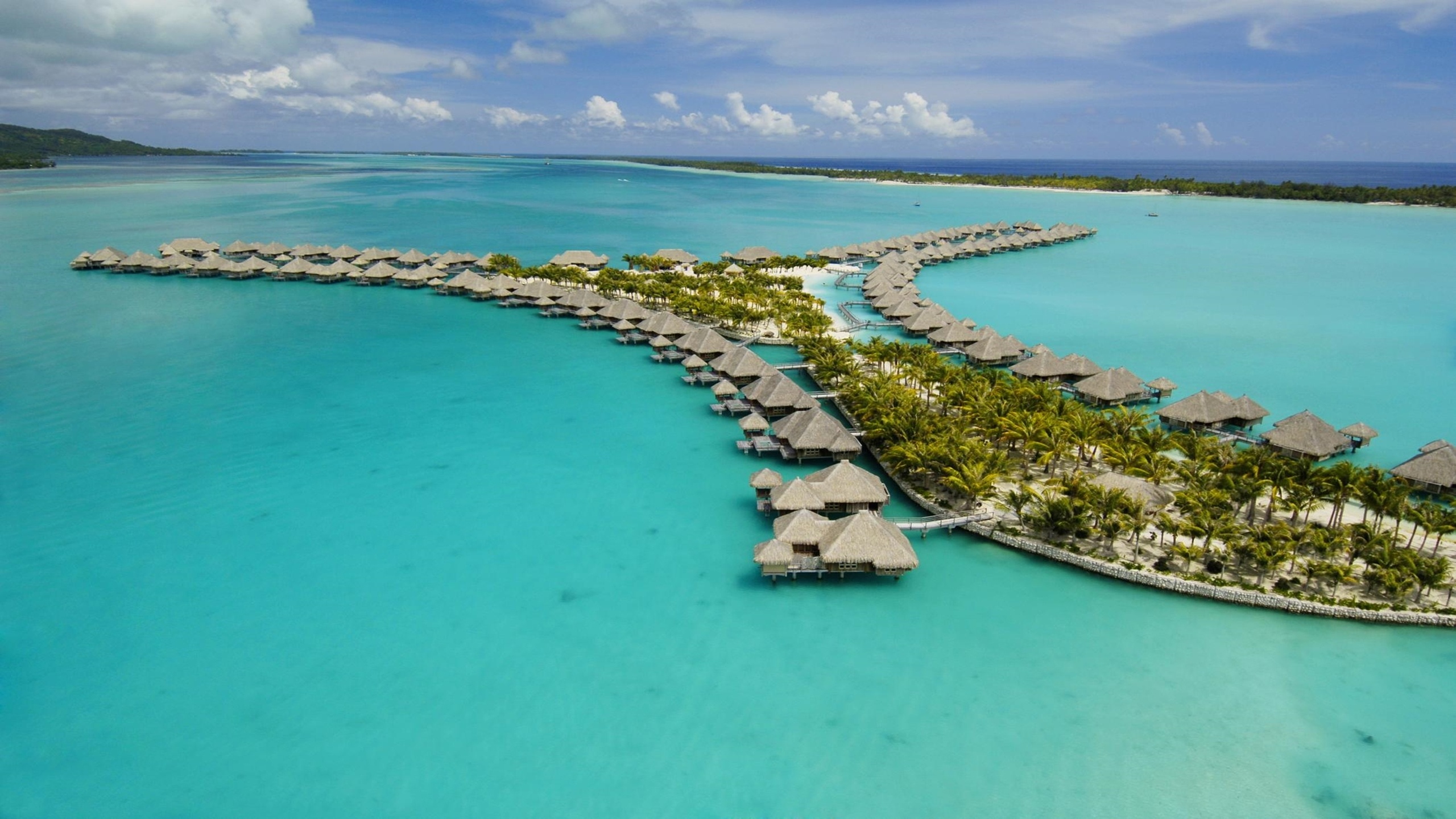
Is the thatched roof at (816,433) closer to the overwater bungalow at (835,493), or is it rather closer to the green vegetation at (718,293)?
the overwater bungalow at (835,493)

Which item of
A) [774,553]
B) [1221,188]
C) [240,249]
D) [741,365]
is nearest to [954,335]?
[741,365]

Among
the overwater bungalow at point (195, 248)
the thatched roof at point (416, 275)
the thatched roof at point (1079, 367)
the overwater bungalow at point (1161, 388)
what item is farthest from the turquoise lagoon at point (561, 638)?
the overwater bungalow at point (195, 248)

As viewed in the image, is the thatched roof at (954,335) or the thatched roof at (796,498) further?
the thatched roof at (954,335)

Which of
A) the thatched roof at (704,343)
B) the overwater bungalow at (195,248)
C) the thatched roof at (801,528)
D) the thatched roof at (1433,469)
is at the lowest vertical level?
the thatched roof at (801,528)

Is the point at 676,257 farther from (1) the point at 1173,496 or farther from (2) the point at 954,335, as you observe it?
(1) the point at 1173,496

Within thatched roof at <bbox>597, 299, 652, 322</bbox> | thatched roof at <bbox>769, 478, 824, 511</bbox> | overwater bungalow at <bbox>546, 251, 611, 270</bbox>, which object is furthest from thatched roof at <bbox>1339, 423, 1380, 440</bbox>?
overwater bungalow at <bbox>546, 251, 611, 270</bbox>

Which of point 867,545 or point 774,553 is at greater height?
point 867,545

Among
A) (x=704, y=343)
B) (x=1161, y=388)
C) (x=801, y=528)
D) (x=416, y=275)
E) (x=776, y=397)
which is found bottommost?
(x=801, y=528)
